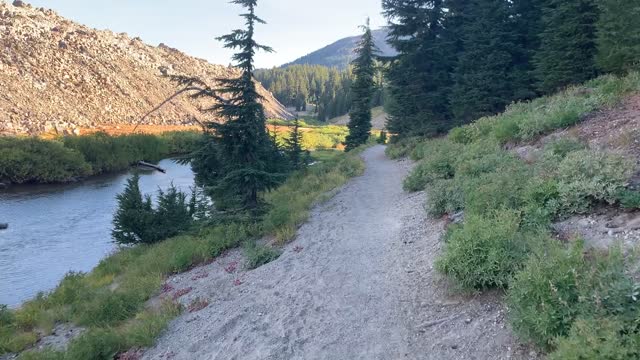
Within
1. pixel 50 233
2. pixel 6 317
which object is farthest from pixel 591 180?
pixel 50 233

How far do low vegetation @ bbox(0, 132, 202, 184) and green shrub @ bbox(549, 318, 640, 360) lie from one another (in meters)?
38.9

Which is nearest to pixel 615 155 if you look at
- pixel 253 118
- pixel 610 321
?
pixel 610 321

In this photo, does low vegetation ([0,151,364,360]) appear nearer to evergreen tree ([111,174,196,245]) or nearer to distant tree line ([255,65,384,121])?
evergreen tree ([111,174,196,245])

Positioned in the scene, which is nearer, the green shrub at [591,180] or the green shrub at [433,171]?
the green shrub at [591,180]

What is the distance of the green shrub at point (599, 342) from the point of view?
3951mm

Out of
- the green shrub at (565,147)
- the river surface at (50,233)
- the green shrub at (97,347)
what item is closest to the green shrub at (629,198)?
the green shrub at (565,147)

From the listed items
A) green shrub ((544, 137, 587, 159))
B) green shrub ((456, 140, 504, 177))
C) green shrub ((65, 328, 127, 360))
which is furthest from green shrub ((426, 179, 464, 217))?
green shrub ((65, 328, 127, 360))

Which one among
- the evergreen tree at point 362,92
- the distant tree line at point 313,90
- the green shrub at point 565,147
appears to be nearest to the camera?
the green shrub at point 565,147

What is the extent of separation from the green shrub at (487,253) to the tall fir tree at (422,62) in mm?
21202

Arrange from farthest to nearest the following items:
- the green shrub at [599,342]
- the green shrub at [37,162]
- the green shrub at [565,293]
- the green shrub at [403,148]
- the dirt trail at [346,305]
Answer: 1. the green shrub at [37,162]
2. the green shrub at [403,148]
3. the dirt trail at [346,305]
4. the green shrub at [565,293]
5. the green shrub at [599,342]

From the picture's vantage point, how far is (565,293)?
16.4ft

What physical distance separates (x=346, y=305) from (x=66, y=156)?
1824 inches

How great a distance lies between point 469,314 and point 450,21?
26.1 metres

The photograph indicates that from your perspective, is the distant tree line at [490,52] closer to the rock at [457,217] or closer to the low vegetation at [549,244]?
the low vegetation at [549,244]
